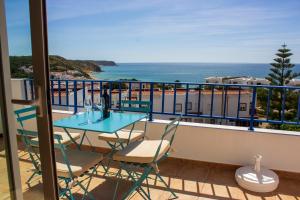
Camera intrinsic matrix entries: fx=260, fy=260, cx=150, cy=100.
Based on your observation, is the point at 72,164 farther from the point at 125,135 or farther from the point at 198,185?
the point at 198,185

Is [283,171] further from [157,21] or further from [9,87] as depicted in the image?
[157,21]

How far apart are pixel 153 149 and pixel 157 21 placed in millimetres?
21545

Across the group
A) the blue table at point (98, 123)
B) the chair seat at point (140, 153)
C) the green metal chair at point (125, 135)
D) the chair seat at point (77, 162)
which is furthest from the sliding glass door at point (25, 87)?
the green metal chair at point (125, 135)

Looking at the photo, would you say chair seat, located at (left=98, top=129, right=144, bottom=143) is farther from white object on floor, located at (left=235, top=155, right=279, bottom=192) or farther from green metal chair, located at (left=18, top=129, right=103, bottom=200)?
white object on floor, located at (left=235, top=155, right=279, bottom=192)

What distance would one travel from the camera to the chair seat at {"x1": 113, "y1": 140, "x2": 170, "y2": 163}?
2.40 meters

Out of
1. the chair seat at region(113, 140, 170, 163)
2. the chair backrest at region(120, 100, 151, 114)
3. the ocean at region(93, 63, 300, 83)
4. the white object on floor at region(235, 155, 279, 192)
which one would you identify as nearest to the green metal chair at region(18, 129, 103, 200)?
the chair seat at region(113, 140, 170, 163)

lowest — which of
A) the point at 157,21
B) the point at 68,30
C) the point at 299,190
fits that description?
the point at 299,190

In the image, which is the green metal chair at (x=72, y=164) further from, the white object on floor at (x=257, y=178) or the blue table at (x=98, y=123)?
the white object on floor at (x=257, y=178)

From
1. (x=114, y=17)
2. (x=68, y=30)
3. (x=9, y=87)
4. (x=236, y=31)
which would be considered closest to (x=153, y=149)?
(x=9, y=87)

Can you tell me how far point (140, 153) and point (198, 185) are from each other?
88 centimetres

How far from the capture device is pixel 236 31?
26.4 meters

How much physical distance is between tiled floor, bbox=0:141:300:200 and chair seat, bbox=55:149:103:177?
46cm

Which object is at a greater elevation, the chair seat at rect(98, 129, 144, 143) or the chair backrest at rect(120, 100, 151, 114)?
the chair backrest at rect(120, 100, 151, 114)

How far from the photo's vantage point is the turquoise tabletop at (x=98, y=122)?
2423 millimetres
